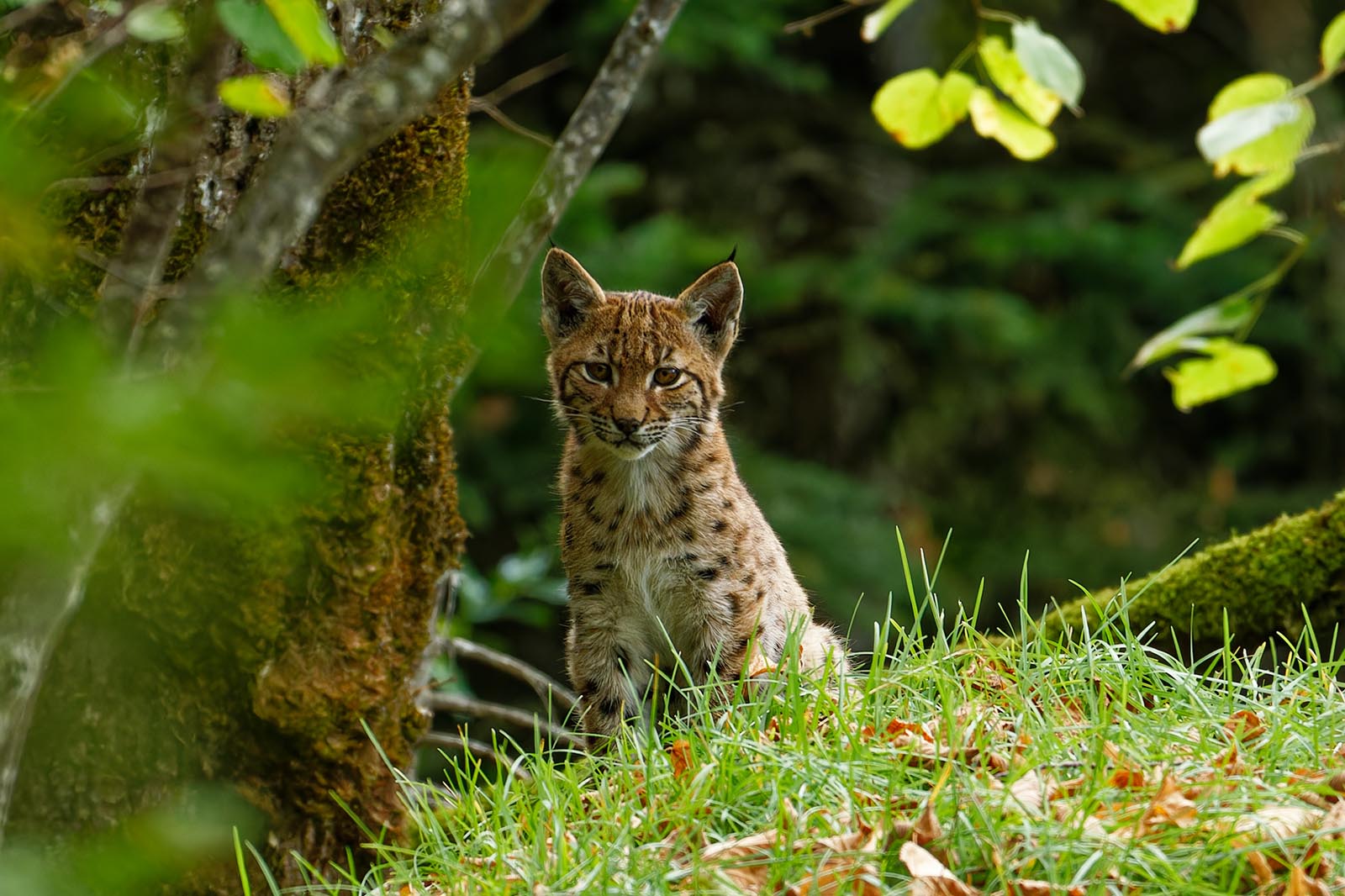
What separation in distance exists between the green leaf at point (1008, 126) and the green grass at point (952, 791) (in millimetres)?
1512

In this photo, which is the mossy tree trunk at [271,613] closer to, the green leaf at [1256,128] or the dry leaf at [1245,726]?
the green leaf at [1256,128]

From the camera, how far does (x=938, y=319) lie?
9453 millimetres

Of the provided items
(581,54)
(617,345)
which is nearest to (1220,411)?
(581,54)

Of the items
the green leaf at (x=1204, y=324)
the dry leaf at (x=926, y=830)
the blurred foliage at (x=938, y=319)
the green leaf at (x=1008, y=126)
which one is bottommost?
the blurred foliage at (x=938, y=319)

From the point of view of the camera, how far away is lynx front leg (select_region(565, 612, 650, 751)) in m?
4.37

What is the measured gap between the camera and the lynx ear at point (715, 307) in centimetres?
468

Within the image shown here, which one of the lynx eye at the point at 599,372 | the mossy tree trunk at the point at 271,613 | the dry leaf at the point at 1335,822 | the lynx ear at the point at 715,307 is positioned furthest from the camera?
the lynx ear at the point at 715,307

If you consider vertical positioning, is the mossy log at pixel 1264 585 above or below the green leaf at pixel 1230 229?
below

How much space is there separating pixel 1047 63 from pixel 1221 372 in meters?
1.27

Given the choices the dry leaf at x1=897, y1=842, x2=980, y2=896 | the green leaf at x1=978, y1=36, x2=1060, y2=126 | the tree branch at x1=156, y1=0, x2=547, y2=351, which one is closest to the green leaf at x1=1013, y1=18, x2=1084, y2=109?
the green leaf at x1=978, y1=36, x2=1060, y2=126

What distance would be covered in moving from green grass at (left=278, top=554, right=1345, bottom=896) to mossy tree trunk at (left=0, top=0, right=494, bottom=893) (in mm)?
382

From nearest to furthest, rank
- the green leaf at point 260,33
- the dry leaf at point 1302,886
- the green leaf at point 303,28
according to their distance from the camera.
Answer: the green leaf at point 303,28, the green leaf at point 260,33, the dry leaf at point 1302,886

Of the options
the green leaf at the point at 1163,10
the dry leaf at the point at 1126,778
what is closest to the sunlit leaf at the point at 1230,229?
the green leaf at the point at 1163,10

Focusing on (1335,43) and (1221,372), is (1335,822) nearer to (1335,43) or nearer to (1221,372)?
(1221,372)
